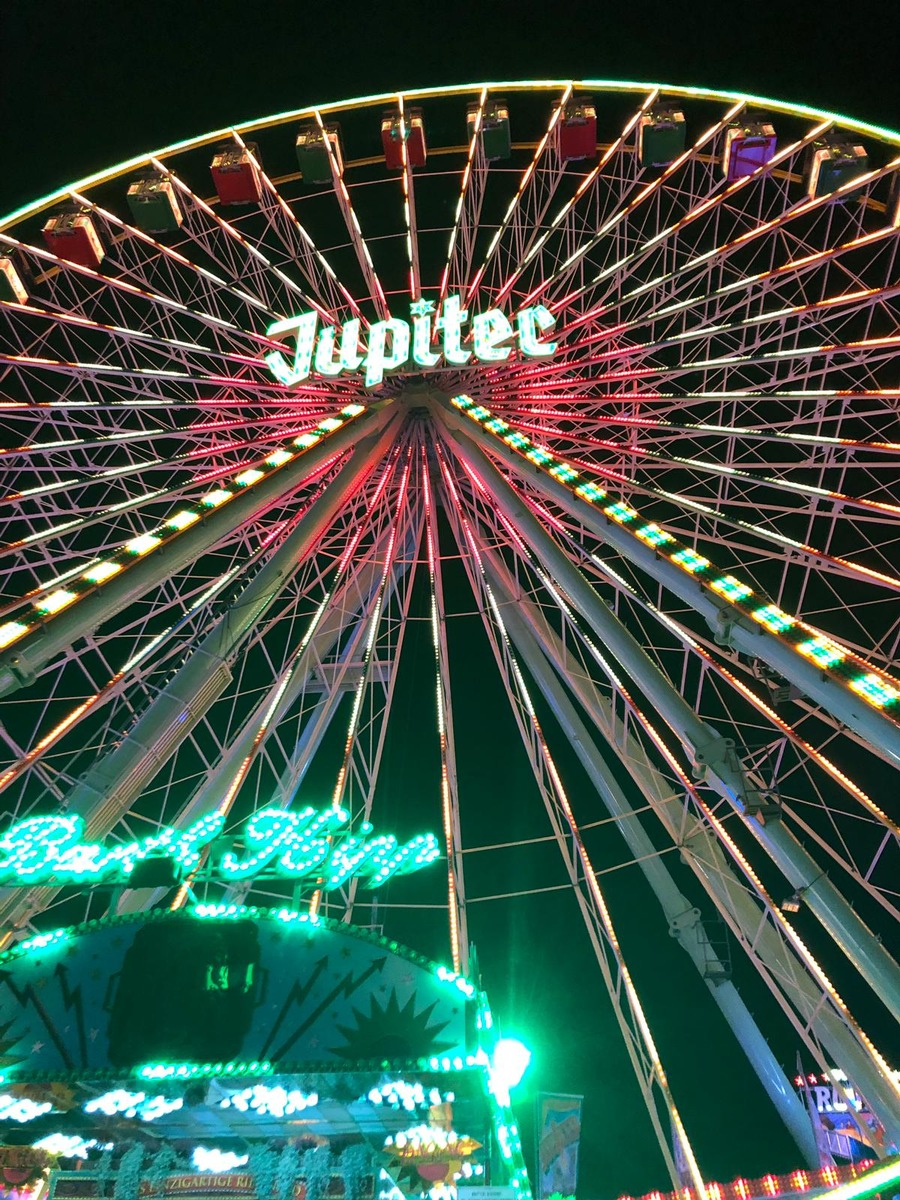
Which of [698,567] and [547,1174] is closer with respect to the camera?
[698,567]

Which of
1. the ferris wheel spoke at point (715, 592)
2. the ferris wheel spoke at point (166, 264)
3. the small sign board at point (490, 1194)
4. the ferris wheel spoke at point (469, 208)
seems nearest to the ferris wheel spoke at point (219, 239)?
the ferris wheel spoke at point (166, 264)

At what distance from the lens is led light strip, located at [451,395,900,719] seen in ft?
25.2

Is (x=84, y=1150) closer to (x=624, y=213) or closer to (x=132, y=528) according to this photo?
(x=132, y=528)

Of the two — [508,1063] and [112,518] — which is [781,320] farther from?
[112,518]

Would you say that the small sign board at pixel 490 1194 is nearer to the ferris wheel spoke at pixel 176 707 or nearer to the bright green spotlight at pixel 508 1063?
the bright green spotlight at pixel 508 1063

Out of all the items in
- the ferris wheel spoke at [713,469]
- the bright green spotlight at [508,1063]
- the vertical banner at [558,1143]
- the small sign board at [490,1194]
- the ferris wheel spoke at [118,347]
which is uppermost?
the ferris wheel spoke at [118,347]

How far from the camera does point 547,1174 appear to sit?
65.7 ft

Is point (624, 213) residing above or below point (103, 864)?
above

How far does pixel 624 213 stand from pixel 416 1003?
43.4 ft

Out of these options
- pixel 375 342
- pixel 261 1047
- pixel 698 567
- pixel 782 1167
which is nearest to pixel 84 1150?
pixel 261 1047

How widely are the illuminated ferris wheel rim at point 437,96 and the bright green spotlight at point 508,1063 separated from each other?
45.8 feet

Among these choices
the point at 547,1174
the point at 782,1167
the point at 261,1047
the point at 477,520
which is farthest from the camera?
the point at 782,1167

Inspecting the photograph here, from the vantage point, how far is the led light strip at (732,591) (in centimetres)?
768

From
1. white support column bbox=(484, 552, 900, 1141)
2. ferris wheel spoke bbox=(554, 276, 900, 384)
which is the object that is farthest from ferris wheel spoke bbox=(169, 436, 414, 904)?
ferris wheel spoke bbox=(554, 276, 900, 384)
